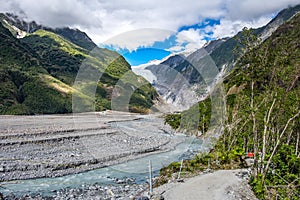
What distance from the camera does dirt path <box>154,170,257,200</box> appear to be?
12.1 meters

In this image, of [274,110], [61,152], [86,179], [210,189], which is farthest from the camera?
[61,152]

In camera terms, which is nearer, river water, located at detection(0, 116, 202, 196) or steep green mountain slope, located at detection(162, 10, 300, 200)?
steep green mountain slope, located at detection(162, 10, 300, 200)

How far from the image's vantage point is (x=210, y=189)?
13250mm

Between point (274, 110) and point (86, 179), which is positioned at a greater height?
point (274, 110)

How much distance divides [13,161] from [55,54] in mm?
154581

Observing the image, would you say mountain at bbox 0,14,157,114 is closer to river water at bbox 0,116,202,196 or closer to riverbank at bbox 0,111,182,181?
riverbank at bbox 0,111,182,181

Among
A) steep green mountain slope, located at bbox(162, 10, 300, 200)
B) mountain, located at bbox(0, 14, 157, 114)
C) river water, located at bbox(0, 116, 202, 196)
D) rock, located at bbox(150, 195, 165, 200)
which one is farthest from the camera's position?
mountain, located at bbox(0, 14, 157, 114)

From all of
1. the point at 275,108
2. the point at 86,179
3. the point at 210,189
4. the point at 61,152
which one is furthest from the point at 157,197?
the point at 61,152

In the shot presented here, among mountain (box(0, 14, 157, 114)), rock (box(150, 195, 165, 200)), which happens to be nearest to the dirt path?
rock (box(150, 195, 165, 200))

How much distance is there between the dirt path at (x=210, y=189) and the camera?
12.1 metres

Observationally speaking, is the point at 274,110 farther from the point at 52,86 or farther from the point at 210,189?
the point at 52,86

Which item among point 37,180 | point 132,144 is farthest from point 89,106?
point 37,180

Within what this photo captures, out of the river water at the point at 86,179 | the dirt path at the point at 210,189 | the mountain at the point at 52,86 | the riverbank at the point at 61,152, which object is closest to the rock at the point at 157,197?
the dirt path at the point at 210,189

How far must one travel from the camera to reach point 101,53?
570 ft
